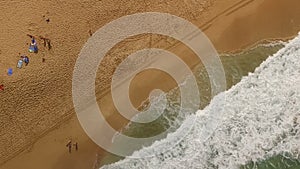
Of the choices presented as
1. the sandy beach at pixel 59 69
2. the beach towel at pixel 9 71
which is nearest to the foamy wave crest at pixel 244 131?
the sandy beach at pixel 59 69

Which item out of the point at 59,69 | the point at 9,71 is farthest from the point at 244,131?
the point at 9,71

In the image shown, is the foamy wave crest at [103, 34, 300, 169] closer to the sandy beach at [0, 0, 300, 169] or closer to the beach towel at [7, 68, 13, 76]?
the sandy beach at [0, 0, 300, 169]

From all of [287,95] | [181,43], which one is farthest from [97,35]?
[287,95]

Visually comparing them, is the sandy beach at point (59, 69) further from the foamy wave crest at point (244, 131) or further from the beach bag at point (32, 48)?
the foamy wave crest at point (244, 131)

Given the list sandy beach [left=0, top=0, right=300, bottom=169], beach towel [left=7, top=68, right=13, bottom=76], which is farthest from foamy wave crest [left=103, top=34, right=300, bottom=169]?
beach towel [left=7, top=68, right=13, bottom=76]

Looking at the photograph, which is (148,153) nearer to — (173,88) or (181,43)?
(173,88)
